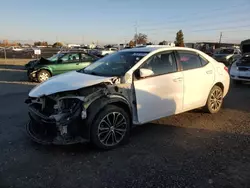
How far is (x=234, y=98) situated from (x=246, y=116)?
2.22m

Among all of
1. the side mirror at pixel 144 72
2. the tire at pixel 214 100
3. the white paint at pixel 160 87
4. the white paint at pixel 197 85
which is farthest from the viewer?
the tire at pixel 214 100

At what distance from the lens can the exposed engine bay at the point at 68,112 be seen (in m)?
4.00

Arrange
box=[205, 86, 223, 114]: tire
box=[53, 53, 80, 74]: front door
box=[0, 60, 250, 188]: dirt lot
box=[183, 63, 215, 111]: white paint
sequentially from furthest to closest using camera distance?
box=[53, 53, 80, 74]: front door → box=[205, 86, 223, 114]: tire → box=[183, 63, 215, 111]: white paint → box=[0, 60, 250, 188]: dirt lot

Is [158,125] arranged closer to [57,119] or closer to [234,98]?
[57,119]

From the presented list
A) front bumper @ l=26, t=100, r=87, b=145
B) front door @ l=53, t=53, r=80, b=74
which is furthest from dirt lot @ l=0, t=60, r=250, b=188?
front door @ l=53, t=53, r=80, b=74

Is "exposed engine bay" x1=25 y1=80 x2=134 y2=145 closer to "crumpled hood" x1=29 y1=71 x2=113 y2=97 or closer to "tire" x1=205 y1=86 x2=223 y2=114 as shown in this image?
"crumpled hood" x1=29 y1=71 x2=113 y2=97

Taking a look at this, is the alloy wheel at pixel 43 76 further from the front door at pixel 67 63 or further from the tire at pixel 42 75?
the front door at pixel 67 63

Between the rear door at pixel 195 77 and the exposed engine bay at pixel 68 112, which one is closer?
the exposed engine bay at pixel 68 112

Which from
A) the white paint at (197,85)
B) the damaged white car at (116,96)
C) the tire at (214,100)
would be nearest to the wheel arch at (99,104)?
the damaged white car at (116,96)

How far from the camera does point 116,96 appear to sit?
170 inches

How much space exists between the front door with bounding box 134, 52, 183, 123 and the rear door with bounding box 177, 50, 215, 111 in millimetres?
203

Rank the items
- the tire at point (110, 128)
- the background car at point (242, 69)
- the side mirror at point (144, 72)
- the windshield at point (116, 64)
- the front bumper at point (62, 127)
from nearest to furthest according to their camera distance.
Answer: the front bumper at point (62, 127) < the tire at point (110, 128) < the side mirror at point (144, 72) < the windshield at point (116, 64) < the background car at point (242, 69)

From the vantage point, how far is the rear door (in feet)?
17.9

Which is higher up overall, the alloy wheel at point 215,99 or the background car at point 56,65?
the background car at point 56,65
